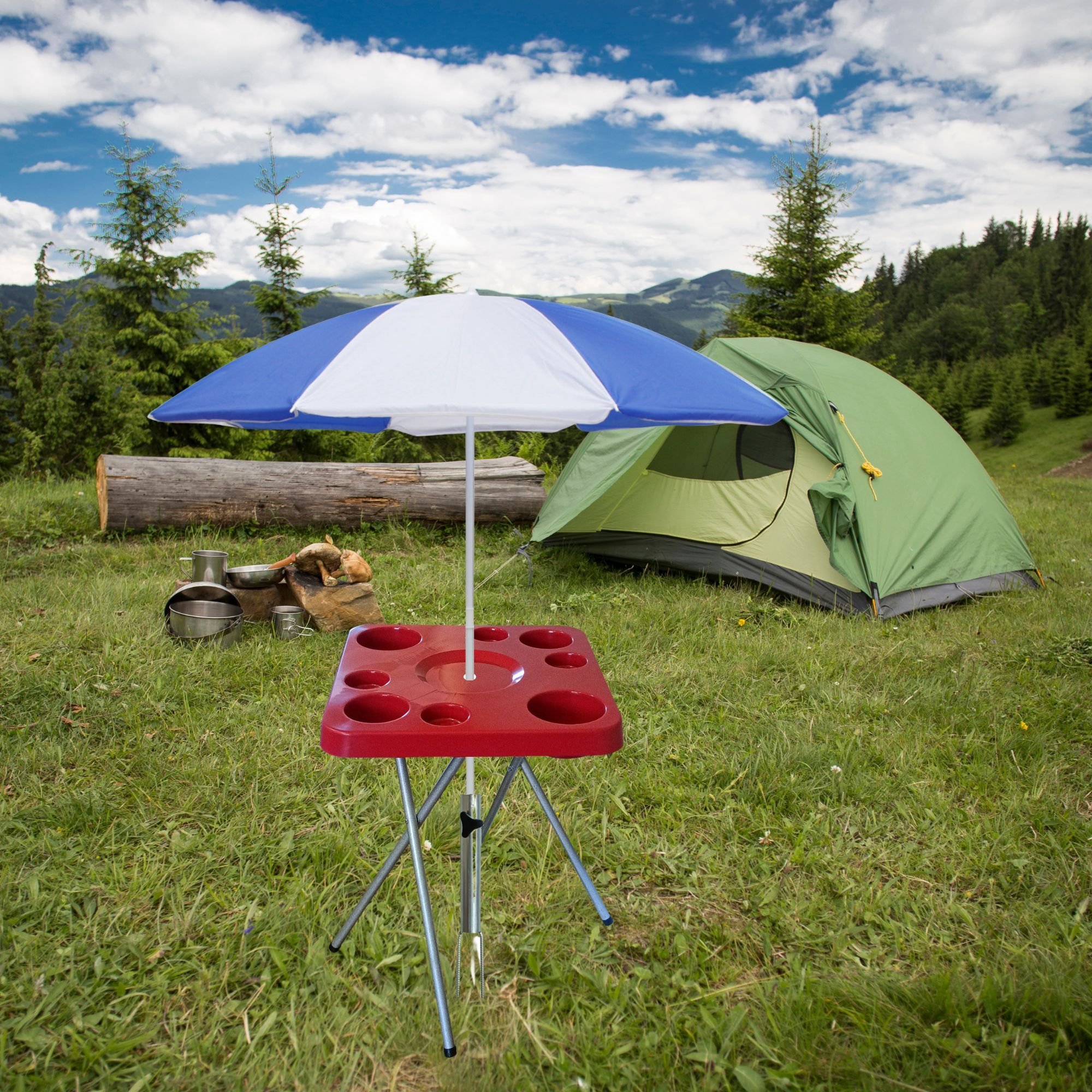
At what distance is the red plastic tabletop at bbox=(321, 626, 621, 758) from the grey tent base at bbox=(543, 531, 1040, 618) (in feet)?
9.23

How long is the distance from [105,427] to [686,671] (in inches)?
360

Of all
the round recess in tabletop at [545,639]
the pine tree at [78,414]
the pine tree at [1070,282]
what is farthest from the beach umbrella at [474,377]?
the pine tree at [1070,282]

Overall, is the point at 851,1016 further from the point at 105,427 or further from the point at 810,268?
the point at 810,268

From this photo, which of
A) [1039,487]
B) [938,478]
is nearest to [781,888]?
[938,478]

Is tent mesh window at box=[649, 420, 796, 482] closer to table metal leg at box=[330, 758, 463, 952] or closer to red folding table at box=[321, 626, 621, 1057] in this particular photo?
red folding table at box=[321, 626, 621, 1057]

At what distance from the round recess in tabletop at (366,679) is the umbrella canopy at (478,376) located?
2.15 feet

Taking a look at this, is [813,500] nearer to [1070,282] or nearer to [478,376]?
[478,376]

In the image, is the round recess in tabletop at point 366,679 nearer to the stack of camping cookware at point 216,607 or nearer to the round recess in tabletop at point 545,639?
the round recess in tabletop at point 545,639

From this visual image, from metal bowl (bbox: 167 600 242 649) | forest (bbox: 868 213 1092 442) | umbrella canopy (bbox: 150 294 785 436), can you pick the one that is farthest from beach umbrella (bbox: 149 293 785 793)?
forest (bbox: 868 213 1092 442)

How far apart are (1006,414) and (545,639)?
34.0 metres

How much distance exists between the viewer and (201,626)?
13.3 feet

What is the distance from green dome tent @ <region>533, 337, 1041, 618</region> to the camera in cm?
471

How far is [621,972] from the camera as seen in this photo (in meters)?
2.07

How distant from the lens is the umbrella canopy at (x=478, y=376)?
1541 millimetres
